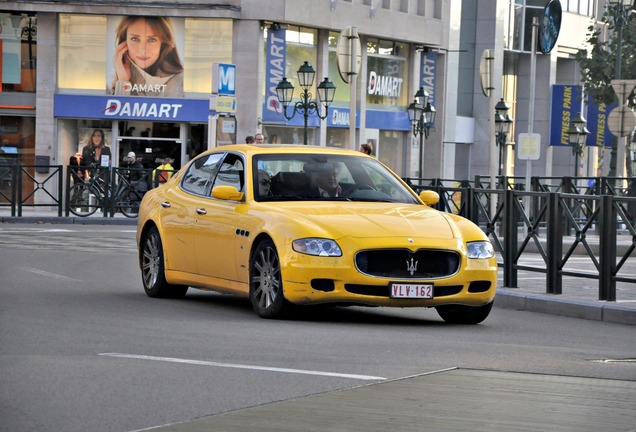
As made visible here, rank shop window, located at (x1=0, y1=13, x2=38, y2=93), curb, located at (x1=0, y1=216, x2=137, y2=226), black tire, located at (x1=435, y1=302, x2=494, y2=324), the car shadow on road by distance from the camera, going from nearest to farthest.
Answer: the car shadow on road, black tire, located at (x1=435, y1=302, x2=494, y2=324), curb, located at (x1=0, y1=216, x2=137, y2=226), shop window, located at (x1=0, y1=13, x2=38, y2=93)

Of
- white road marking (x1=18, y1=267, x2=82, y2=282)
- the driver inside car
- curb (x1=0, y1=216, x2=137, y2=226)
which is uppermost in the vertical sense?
the driver inside car

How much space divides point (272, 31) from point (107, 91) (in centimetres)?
601

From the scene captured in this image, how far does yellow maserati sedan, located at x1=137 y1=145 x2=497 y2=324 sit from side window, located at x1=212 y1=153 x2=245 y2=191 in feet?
0.04

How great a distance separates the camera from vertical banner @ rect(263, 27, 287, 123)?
52.5 metres

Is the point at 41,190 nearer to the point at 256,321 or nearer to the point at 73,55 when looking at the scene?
the point at 73,55

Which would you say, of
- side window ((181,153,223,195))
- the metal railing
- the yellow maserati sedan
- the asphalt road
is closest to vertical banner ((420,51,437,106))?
the metal railing

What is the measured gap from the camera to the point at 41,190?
3547 centimetres

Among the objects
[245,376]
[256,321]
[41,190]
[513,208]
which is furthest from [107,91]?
[245,376]

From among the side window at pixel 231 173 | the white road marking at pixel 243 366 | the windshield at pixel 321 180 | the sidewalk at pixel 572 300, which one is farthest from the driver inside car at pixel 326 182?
the white road marking at pixel 243 366

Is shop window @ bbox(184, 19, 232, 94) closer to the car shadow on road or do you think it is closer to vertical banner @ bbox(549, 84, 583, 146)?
vertical banner @ bbox(549, 84, 583, 146)

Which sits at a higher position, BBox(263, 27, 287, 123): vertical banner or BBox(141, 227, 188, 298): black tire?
BBox(263, 27, 287, 123): vertical banner

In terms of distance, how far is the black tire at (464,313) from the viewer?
1335 cm

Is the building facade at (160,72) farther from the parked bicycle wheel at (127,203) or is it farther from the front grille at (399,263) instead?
the front grille at (399,263)

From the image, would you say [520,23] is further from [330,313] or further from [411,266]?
[411,266]
